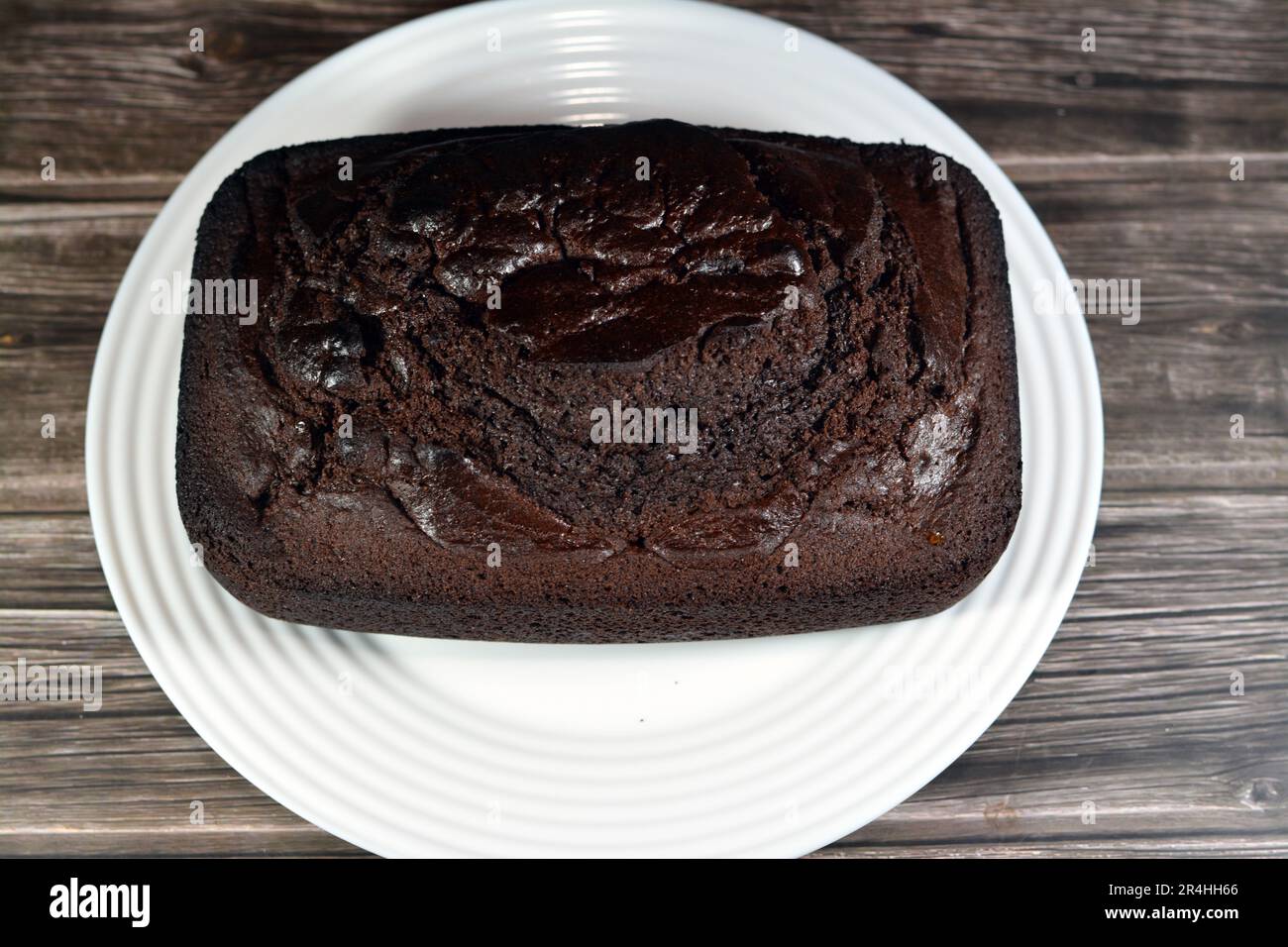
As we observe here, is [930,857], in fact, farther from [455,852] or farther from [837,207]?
[837,207]

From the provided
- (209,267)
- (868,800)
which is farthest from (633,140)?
(868,800)

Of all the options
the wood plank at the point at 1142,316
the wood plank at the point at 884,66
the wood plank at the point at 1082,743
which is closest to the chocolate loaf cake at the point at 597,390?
the wood plank at the point at 1082,743

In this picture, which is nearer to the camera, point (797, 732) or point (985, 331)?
point (985, 331)

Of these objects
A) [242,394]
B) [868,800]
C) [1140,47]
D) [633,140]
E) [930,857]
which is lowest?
[930,857]

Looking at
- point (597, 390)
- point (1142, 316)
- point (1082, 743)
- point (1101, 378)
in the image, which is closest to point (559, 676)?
point (597, 390)

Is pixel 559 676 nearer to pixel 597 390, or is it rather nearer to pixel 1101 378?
pixel 597 390

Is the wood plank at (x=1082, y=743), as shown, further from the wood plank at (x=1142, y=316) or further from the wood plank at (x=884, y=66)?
the wood plank at (x=884, y=66)
